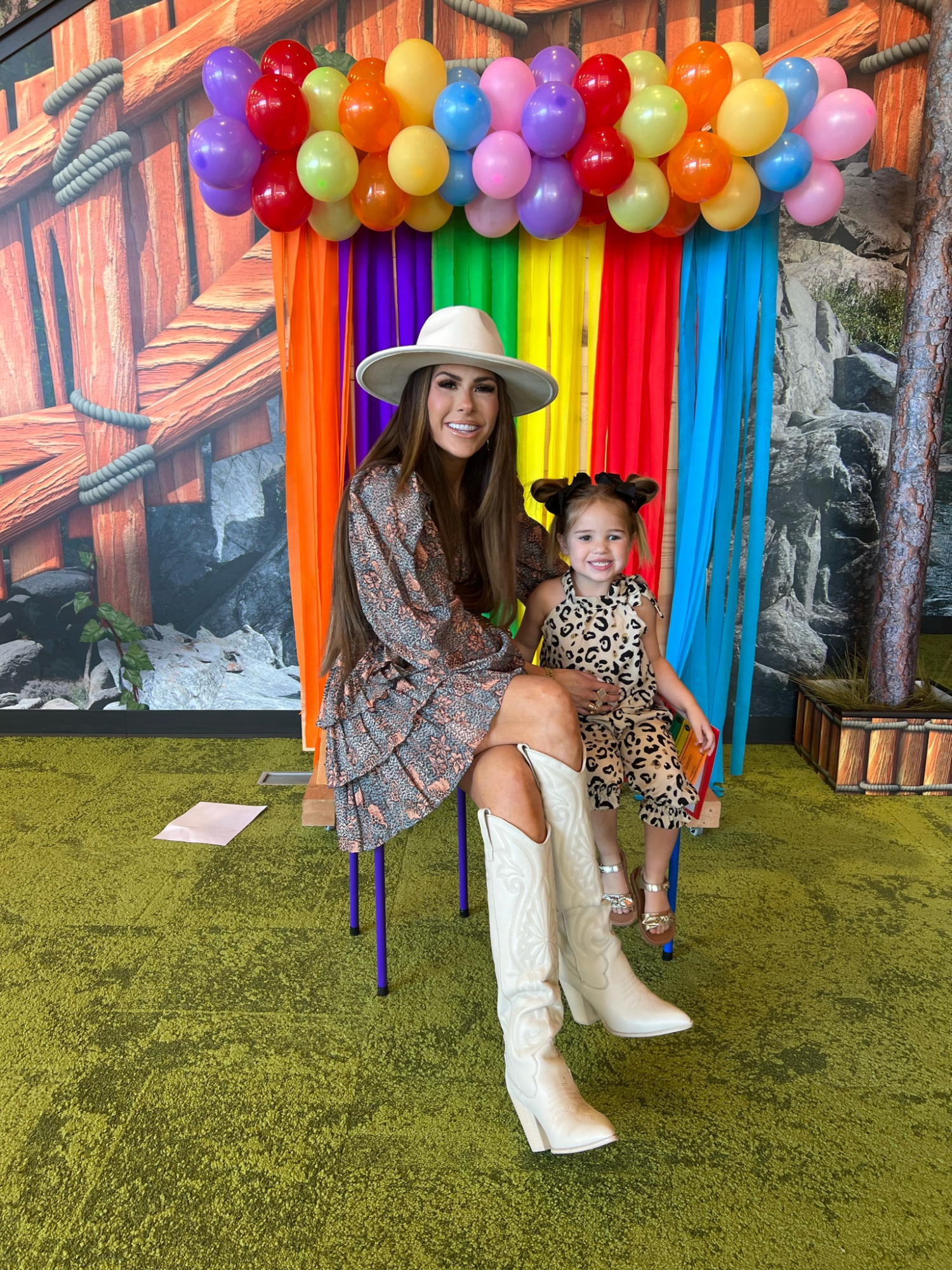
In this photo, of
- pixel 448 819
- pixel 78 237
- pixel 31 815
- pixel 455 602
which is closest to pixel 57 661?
pixel 31 815

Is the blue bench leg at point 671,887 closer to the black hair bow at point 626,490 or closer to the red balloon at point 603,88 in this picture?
the black hair bow at point 626,490

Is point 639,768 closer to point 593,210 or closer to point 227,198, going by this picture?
point 593,210

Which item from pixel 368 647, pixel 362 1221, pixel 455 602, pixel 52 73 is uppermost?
pixel 52 73

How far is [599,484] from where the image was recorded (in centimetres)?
187

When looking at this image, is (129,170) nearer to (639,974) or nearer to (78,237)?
(78,237)

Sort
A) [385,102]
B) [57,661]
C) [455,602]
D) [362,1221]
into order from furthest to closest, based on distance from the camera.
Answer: [57,661], [385,102], [455,602], [362,1221]

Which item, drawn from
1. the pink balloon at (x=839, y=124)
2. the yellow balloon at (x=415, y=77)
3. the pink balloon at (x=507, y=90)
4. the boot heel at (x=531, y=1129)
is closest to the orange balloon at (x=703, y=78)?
the pink balloon at (x=839, y=124)

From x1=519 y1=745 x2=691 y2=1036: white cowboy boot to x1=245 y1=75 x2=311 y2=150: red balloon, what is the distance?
1623mm

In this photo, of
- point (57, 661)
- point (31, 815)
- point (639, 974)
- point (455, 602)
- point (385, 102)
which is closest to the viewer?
point (455, 602)

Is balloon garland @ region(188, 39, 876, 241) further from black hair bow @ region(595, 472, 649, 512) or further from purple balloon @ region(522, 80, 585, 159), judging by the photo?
black hair bow @ region(595, 472, 649, 512)

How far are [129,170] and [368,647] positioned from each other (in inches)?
93.2

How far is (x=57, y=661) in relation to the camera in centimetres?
339

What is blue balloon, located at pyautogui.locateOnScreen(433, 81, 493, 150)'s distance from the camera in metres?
2.04

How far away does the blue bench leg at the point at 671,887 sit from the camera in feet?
5.88
